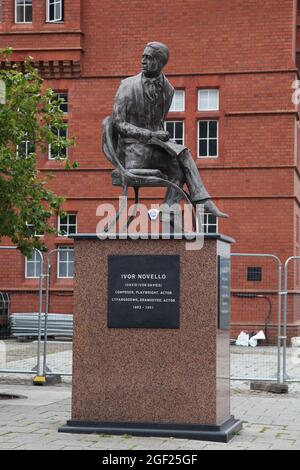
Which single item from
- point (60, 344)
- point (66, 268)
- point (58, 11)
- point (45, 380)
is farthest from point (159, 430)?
point (58, 11)

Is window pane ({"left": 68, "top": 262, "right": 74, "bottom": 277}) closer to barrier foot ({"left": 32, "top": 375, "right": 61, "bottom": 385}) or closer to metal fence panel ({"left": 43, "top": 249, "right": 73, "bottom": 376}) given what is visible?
metal fence panel ({"left": 43, "top": 249, "right": 73, "bottom": 376})

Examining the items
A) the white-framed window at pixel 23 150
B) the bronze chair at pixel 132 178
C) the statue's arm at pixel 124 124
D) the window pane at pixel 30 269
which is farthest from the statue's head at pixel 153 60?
the window pane at pixel 30 269

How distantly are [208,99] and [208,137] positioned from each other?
1.16 m

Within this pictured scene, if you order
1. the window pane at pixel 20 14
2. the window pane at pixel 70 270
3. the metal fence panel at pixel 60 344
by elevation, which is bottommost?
the metal fence panel at pixel 60 344

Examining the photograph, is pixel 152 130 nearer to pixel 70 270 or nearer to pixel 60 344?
pixel 60 344

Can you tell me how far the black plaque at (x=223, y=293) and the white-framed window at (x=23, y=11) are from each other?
20748mm

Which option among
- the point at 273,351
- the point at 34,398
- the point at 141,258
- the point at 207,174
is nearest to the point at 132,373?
the point at 141,258

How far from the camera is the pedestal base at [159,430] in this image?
32.7ft

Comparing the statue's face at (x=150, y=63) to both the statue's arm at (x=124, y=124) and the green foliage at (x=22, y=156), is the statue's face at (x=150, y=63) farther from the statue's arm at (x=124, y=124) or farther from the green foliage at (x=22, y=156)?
the green foliage at (x=22, y=156)

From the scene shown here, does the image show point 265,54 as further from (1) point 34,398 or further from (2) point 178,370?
(2) point 178,370

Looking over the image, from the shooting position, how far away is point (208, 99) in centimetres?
2902

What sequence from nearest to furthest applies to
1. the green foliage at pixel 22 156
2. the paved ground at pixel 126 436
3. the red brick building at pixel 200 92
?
the paved ground at pixel 126 436 → the green foliage at pixel 22 156 → the red brick building at pixel 200 92

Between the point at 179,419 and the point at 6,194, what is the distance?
5329 mm

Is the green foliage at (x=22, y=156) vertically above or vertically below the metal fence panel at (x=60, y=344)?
above
